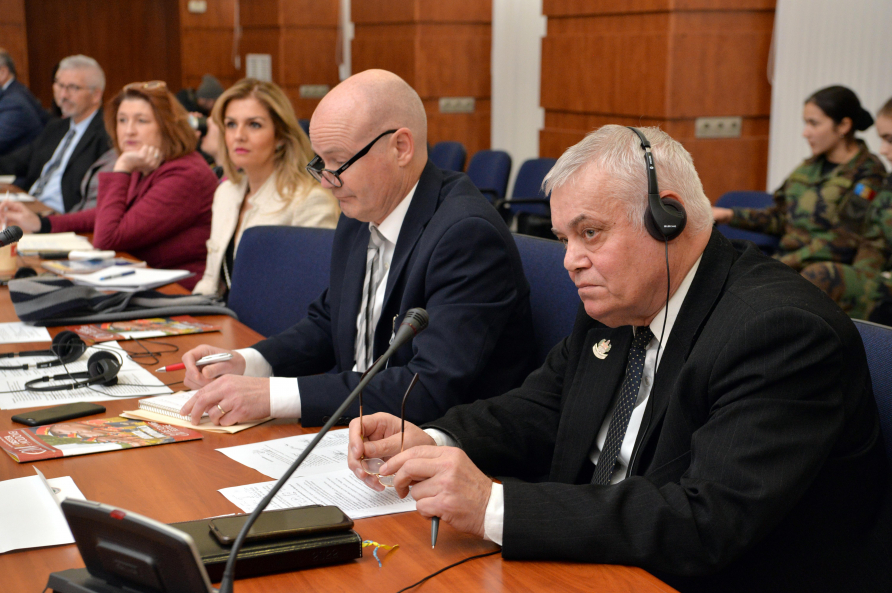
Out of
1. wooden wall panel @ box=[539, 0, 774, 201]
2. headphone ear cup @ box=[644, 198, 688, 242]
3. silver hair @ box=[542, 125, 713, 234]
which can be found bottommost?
headphone ear cup @ box=[644, 198, 688, 242]

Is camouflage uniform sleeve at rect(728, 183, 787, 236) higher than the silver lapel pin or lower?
lower

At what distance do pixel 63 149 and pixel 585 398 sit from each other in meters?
4.92

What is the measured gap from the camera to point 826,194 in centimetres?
412

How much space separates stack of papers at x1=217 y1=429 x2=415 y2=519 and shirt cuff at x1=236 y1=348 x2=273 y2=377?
48cm

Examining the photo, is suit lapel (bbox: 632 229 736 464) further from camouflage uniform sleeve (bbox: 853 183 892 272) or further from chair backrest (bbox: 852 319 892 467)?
camouflage uniform sleeve (bbox: 853 183 892 272)

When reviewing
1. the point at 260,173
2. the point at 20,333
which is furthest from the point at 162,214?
the point at 20,333

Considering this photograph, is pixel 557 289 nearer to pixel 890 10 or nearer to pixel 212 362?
pixel 212 362

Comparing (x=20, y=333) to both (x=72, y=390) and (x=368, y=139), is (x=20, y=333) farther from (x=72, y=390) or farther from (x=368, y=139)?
(x=368, y=139)

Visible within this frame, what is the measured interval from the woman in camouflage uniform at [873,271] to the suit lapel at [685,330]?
2.56 metres

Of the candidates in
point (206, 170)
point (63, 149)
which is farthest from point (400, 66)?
point (206, 170)

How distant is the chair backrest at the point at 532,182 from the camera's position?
17.6ft

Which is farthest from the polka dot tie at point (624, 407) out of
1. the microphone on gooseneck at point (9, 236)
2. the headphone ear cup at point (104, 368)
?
the microphone on gooseneck at point (9, 236)

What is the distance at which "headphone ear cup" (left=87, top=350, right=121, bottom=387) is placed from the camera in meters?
1.92

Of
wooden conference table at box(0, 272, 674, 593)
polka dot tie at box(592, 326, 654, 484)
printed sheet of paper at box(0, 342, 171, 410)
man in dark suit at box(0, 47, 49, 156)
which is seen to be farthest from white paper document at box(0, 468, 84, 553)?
man in dark suit at box(0, 47, 49, 156)
